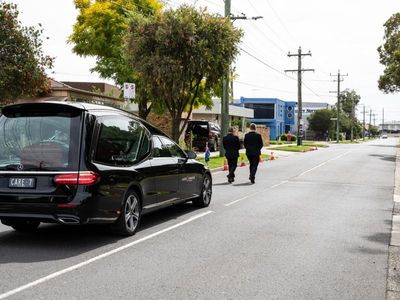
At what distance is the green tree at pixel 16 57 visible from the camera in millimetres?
22469

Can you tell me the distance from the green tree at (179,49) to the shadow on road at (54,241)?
13.6 metres

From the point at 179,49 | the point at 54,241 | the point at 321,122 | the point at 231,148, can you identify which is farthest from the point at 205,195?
the point at 321,122

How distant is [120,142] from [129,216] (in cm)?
106

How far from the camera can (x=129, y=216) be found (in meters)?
7.75

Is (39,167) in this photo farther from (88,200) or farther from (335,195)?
(335,195)

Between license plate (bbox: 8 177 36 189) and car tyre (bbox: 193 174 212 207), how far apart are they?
4374 mm

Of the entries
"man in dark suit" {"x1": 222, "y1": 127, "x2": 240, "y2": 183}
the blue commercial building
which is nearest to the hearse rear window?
"man in dark suit" {"x1": 222, "y1": 127, "x2": 240, "y2": 183}

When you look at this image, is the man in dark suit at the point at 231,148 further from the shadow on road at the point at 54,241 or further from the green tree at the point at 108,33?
the green tree at the point at 108,33

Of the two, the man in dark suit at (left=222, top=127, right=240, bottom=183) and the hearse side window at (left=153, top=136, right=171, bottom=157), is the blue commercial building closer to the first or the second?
the man in dark suit at (left=222, top=127, right=240, bottom=183)

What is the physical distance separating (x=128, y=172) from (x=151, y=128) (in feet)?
4.89

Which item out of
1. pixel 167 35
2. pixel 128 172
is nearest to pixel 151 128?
pixel 128 172

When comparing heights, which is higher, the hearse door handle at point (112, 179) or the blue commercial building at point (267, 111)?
the blue commercial building at point (267, 111)

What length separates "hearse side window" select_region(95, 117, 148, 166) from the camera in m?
7.26

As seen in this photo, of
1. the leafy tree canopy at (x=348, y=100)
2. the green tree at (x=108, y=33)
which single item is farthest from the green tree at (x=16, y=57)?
the leafy tree canopy at (x=348, y=100)
